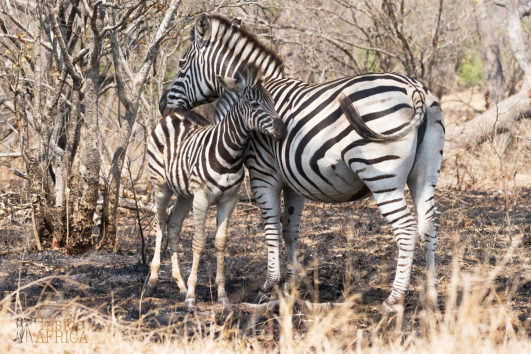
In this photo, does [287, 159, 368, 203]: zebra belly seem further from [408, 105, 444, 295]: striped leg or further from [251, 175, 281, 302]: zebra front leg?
[408, 105, 444, 295]: striped leg

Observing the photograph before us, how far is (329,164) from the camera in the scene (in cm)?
525

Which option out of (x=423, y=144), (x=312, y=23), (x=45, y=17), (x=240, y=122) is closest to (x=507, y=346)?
(x=423, y=144)

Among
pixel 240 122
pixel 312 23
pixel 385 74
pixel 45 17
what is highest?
pixel 312 23

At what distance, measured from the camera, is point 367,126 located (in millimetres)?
4996

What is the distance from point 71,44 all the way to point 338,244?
4.52m

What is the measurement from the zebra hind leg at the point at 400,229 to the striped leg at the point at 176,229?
2010 millimetres

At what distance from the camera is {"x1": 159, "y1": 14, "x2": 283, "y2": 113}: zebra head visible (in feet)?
20.3

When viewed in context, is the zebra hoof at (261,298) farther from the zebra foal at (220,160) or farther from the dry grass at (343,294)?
the zebra foal at (220,160)

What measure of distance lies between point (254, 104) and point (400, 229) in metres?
1.64

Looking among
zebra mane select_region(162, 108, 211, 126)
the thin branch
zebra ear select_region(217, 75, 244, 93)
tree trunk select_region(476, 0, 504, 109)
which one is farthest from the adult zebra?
tree trunk select_region(476, 0, 504, 109)

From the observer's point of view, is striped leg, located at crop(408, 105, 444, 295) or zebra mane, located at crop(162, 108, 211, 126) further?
zebra mane, located at crop(162, 108, 211, 126)

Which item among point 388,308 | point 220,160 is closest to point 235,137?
point 220,160

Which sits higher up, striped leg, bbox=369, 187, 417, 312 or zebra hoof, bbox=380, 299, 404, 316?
striped leg, bbox=369, 187, 417, 312

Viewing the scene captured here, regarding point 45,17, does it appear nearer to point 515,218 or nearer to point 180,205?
point 180,205
